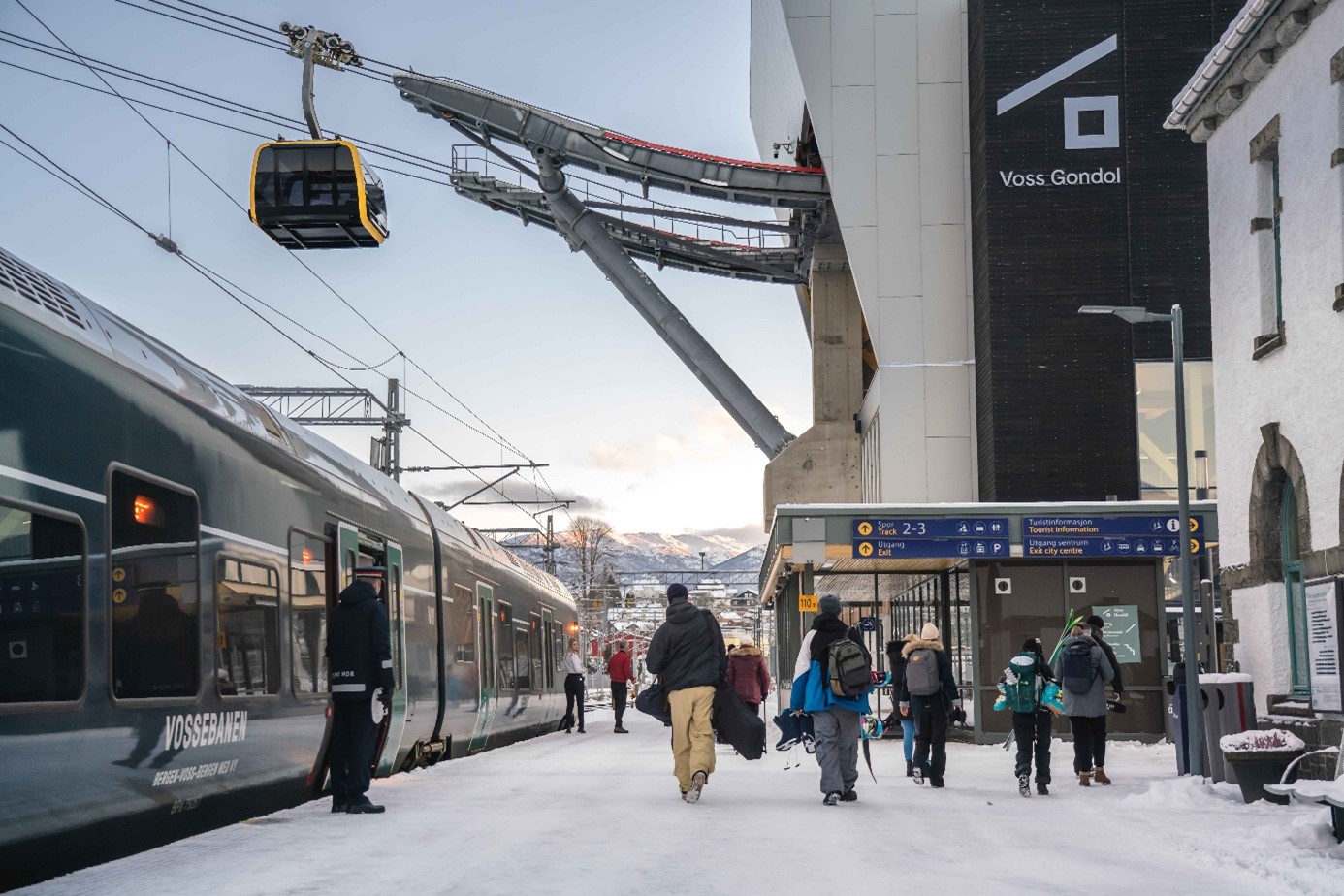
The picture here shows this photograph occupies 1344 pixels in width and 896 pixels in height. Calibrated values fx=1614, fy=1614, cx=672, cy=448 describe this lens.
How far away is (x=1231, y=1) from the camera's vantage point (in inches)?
1235

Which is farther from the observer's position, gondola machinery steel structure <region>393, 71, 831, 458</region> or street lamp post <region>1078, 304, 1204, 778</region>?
gondola machinery steel structure <region>393, 71, 831, 458</region>

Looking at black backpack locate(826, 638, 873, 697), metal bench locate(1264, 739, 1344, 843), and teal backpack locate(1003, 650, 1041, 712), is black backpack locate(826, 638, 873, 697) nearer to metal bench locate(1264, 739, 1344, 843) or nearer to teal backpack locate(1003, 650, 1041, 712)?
teal backpack locate(1003, 650, 1041, 712)

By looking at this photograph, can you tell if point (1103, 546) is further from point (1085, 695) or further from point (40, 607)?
point (40, 607)

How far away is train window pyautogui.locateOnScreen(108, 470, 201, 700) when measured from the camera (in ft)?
26.1

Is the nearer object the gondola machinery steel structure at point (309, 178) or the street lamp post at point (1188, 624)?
the street lamp post at point (1188, 624)

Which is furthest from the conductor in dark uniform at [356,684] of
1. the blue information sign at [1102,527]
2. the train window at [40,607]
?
the blue information sign at [1102,527]

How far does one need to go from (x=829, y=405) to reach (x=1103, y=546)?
804 inches

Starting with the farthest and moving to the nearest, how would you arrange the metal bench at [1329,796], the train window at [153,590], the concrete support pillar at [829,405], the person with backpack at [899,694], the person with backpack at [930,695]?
the concrete support pillar at [829,405] < the person with backpack at [899,694] < the person with backpack at [930,695] < the metal bench at [1329,796] < the train window at [153,590]


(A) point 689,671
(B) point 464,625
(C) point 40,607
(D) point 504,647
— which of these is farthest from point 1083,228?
(C) point 40,607

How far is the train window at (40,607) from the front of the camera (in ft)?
22.0

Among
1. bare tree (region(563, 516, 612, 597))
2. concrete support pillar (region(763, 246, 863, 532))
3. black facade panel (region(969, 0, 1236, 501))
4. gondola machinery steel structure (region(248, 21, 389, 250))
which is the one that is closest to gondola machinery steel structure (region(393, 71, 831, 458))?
concrete support pillar (region(763, 246, 863, 532))

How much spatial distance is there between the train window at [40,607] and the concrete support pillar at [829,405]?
3530 centimetres

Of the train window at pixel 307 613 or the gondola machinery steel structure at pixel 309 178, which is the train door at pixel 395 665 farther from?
the gondola machinery steel structure at pixel 309 178

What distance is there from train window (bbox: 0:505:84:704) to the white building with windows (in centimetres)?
1007
